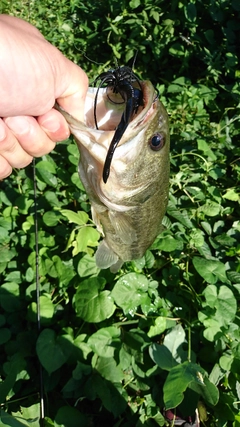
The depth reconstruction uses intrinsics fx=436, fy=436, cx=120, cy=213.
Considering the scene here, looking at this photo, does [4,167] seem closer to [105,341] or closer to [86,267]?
[86,267]

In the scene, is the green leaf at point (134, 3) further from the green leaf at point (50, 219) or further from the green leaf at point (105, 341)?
the green leaf at point (105, 341)

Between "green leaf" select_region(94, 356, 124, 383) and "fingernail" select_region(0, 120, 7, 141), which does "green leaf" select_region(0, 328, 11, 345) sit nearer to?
"green leaf" select_region(94, 356, 124, 383)

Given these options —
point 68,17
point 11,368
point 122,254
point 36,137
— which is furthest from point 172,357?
point 68,17

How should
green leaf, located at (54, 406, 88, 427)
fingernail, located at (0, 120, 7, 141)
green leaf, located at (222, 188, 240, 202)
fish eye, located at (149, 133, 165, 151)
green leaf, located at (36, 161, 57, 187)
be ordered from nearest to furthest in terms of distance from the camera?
fish eye, located at (149, 133, 165, 151) → fingernail, located at (0, 120, 7, 141) → green leaf, located at (54, 406, 88, 427) → green leaf, located at (36, 161, 57, 187) → green leaf, located at (222, 188, 240, 202)

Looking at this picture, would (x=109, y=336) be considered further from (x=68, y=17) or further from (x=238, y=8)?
(x=68, y=17)

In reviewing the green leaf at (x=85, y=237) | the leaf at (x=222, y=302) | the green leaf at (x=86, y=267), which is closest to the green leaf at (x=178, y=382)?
the leaf at (x=222, y=302)

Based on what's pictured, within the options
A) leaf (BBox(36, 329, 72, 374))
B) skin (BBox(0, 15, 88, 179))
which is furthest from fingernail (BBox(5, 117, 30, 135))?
leaf (BBox(36, 329, 72, 374))
